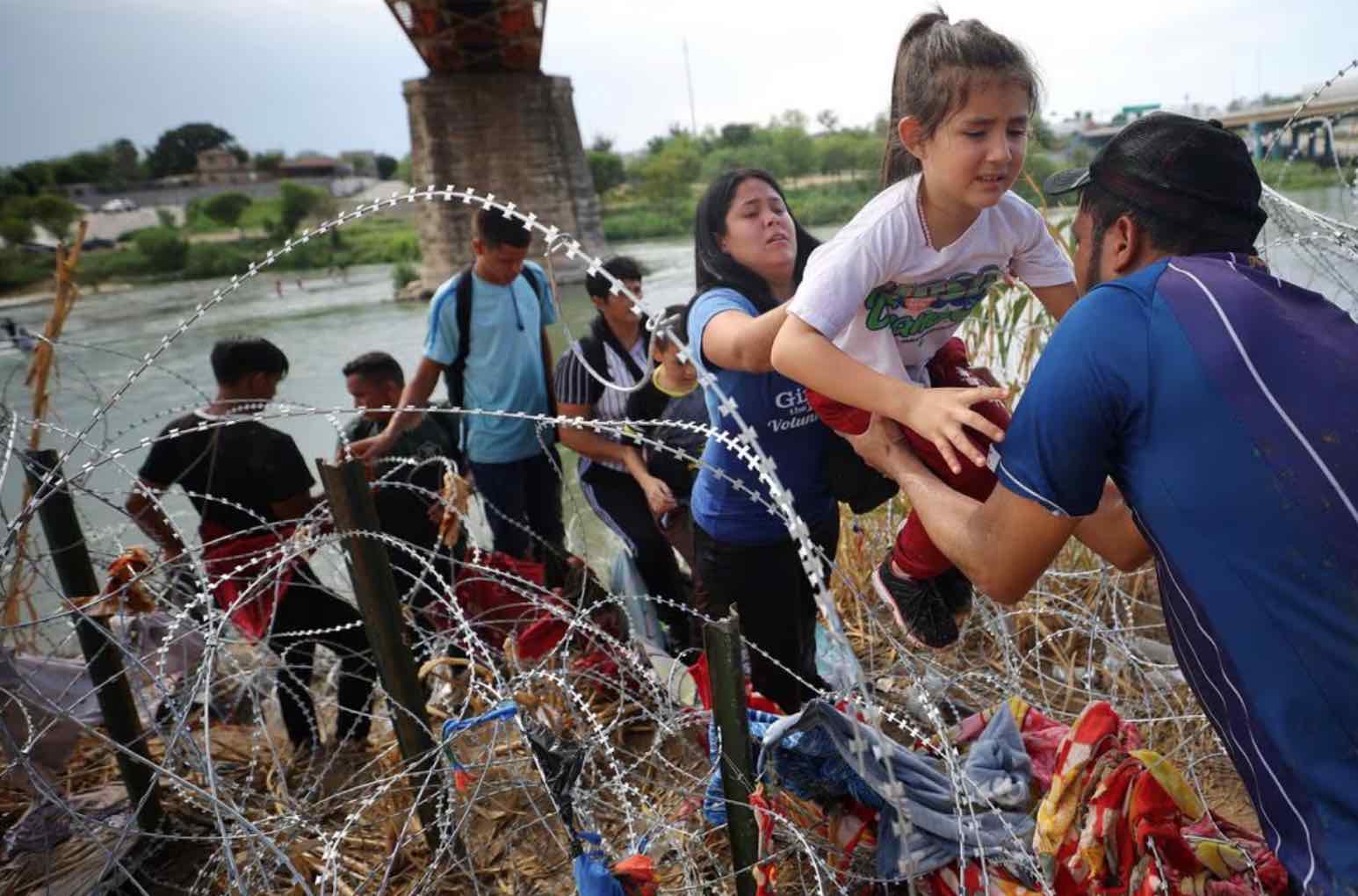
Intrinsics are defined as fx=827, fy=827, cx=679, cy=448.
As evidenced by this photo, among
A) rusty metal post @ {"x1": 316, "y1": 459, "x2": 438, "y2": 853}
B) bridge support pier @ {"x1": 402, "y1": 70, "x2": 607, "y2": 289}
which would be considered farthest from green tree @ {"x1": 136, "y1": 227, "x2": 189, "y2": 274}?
rusty metal post @ {"x1": 316, "y1": 459, "x2": 438, "y2": 853}

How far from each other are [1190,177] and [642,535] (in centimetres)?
234

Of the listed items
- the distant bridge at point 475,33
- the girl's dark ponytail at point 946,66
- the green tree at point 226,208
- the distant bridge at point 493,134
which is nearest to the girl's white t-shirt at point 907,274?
the girl's dark ponytail at point 946,66

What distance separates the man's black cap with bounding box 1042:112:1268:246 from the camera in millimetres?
1038

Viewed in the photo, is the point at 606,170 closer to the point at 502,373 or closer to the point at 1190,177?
the point at 502,373

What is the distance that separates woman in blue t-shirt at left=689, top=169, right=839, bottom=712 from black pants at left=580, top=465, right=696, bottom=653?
95 cm

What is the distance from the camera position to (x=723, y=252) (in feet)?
6.64

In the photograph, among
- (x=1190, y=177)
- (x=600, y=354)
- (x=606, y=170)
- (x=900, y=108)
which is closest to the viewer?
(x=1190, y=177)

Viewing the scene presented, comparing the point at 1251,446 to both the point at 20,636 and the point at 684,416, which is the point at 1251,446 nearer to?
the point at 684,416

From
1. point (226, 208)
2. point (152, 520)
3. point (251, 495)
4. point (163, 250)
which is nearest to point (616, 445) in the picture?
point (251, 495)

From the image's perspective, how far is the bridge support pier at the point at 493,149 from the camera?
18859 mm

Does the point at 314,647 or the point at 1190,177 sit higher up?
the point at 1190,177

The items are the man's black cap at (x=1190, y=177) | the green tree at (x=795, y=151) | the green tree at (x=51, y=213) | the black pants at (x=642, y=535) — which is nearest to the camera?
the man's black cap at (x=1190, y=177)

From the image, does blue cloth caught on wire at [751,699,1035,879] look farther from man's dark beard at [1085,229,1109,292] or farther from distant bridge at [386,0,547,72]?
distant bridge at [386,0,547,72]

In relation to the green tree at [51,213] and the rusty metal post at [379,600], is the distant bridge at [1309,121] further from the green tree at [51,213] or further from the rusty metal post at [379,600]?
the green tree at [51,213]
